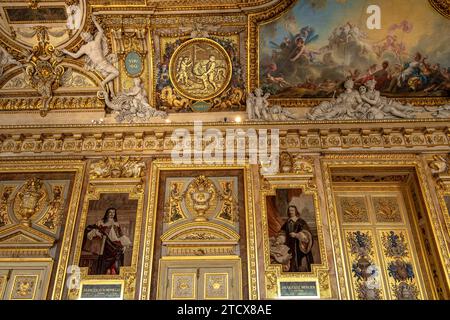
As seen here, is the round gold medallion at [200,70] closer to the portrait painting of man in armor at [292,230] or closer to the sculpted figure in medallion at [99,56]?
the sculpted figure in medallion at [99,56]

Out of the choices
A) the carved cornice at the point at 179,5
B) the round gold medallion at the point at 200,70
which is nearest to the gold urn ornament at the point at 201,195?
the round gold medallion at the point at 200,70

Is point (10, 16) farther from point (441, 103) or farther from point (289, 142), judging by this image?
point (441, 103)

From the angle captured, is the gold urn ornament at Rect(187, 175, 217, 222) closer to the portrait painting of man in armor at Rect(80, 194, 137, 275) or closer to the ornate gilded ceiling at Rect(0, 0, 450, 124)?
the portrait painting of man in armor at Rect(80, 194, 137, 275)

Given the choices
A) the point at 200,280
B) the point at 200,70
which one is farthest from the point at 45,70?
the point at 200,280

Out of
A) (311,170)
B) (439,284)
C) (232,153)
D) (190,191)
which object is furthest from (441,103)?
(190,191)

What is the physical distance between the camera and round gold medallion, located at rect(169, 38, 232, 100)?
37.7 ft

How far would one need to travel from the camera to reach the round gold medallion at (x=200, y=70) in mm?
11500

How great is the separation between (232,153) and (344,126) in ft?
8.82

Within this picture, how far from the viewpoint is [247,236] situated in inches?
369

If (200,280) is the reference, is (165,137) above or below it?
above

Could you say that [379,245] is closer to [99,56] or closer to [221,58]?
[221,58]

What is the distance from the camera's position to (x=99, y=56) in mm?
11383

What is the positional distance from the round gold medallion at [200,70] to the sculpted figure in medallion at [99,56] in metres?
1.47

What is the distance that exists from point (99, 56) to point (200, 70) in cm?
251
